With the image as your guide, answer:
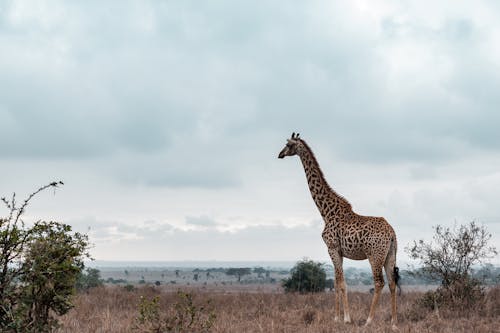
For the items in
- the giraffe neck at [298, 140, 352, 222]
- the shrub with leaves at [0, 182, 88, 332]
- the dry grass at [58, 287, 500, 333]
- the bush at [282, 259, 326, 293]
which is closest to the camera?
the shrub with leaves at [0, 182, 88, 332]

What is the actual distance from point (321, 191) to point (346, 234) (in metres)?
1.59

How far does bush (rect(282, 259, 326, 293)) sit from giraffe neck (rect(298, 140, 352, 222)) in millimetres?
17904

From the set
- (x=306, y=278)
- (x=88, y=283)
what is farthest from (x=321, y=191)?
(x=88, y=283)

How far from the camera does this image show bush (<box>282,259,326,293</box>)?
32.3m

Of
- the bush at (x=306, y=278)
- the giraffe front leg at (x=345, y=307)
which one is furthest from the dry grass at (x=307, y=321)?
the bush at (x=306, y=278)

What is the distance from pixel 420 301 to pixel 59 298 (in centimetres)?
997

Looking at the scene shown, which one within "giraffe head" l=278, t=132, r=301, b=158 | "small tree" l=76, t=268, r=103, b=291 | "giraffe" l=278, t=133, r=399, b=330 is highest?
"giraffe head" l=278, t=132, r=301, b=158

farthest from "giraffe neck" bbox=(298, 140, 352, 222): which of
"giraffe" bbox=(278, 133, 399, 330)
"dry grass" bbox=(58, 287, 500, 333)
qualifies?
"dry grass" bbox=(58, 287, 500, 333)

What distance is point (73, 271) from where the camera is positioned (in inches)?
336

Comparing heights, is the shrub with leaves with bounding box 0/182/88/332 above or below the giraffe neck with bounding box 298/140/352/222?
below

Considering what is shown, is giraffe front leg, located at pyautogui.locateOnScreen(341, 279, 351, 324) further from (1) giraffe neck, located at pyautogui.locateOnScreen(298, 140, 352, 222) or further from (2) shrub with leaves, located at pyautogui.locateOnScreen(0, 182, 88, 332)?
(2) shrub with leaves, located at pyautogui.locateOnScreen(0, 182, 88, 332)

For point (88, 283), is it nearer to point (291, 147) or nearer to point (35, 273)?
point (291, 147)

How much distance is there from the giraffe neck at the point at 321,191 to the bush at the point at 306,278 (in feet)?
58.7

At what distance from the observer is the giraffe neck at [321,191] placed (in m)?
13.7
